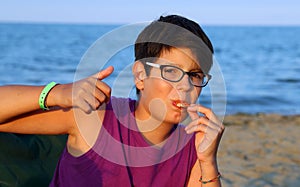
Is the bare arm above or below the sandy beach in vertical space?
above

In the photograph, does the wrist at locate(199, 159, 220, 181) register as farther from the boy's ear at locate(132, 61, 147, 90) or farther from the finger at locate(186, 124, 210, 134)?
the boy's ear at locate(132, 61, 147, 90)

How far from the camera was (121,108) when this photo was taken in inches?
99.7

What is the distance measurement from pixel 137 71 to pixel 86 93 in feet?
2.20

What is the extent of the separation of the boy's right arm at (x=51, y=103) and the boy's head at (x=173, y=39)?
1.65 feet

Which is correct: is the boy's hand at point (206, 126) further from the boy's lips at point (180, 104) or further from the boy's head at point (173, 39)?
the boy's head at point (173, 39)

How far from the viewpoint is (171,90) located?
2.39 metres

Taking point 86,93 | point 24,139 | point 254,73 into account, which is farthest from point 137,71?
point 254,73

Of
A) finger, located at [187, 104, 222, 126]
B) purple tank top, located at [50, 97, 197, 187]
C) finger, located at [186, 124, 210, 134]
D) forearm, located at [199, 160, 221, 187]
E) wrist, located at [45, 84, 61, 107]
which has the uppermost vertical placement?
wrist, located at [45, 84, 61, 107]

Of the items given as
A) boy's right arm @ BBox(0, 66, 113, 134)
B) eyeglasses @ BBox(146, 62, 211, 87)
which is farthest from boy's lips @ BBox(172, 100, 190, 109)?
boy's right arm @ BBox(0, 66, 113, 134)

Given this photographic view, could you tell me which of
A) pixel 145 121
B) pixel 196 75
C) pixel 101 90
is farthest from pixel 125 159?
pixel 101 90

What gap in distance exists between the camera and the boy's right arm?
6.32 feet

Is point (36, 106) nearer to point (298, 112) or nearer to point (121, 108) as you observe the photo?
point (121, 108)

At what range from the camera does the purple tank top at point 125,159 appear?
2379mm

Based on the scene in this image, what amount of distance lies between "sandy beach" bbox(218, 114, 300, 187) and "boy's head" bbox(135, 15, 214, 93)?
2.78 m
